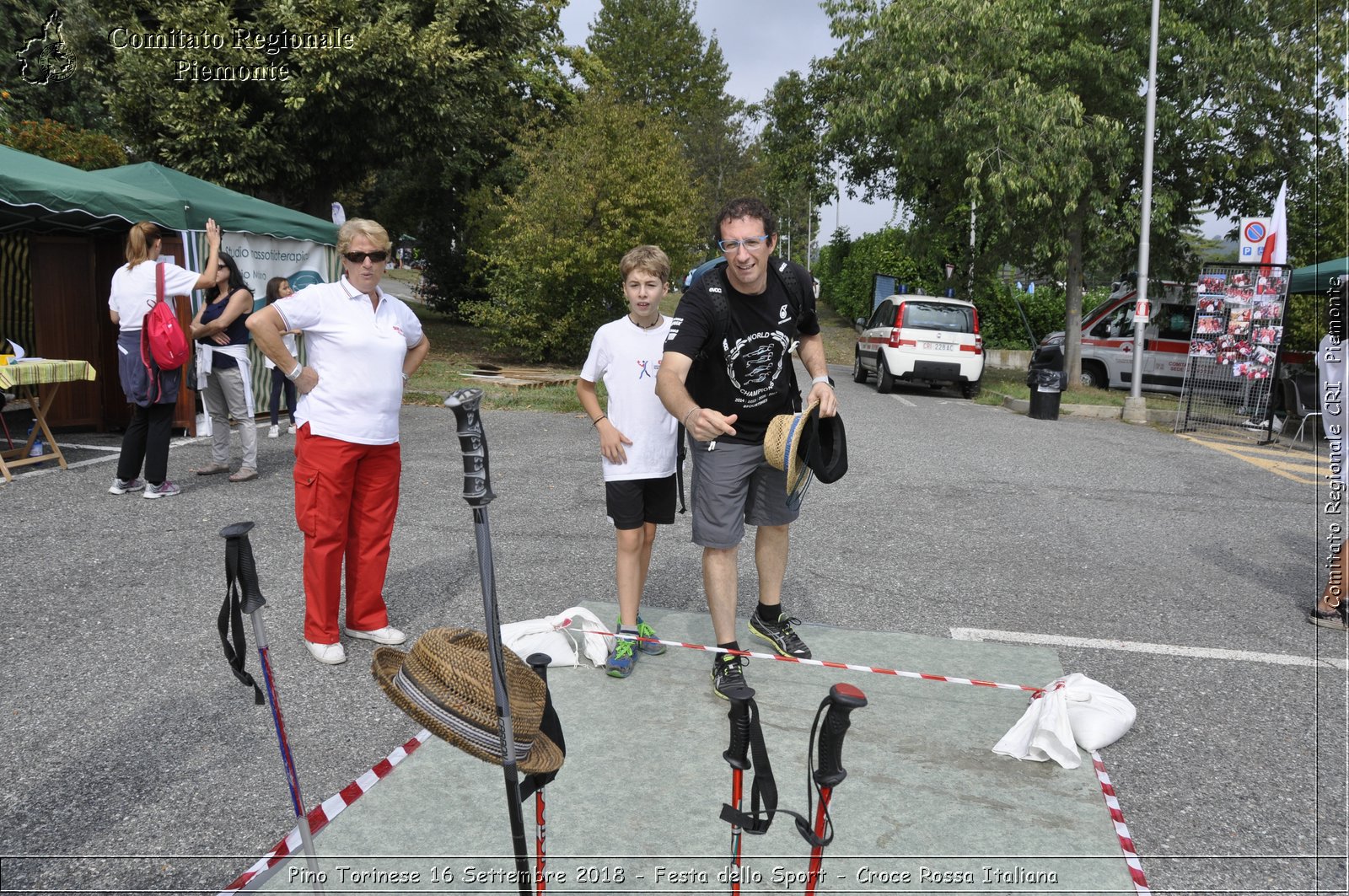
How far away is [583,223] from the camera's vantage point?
17.5 m

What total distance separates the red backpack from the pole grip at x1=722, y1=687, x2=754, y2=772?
21.5ft

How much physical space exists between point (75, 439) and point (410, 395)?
15.7ft

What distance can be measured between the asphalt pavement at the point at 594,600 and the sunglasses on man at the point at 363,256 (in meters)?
1.77

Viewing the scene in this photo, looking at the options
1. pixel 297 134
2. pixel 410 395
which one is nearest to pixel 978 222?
pixel 410 395

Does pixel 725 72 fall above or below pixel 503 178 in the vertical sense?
above

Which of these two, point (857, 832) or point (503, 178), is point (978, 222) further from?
point (857, 832)

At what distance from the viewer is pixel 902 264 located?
32219 millimetres

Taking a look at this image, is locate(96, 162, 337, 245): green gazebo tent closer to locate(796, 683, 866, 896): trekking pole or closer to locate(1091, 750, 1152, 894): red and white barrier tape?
locate(1091, 750, 1152, 894): red and white barrier tape

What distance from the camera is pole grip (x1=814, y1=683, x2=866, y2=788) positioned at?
5.35 feet

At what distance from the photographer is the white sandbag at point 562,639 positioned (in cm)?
414

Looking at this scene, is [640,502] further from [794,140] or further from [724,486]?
[794,140]

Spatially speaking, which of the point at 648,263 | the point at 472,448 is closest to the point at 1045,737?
the point at 648,263

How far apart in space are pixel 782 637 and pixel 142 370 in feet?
17.7

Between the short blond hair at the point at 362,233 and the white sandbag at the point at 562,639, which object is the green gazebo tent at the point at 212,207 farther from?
the white sandbag at the point at 562,639
